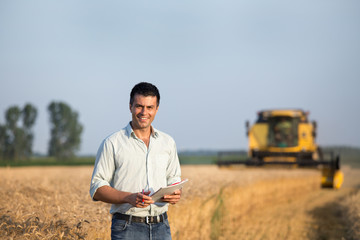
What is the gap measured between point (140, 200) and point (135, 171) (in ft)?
0.98

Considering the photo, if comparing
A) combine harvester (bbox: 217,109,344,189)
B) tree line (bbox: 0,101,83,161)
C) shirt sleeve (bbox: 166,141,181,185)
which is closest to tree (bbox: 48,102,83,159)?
tree line (bbox: 0,101,83,161)

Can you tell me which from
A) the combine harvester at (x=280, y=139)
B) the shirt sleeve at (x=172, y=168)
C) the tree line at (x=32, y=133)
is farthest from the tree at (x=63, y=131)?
the shirt sleeve at (x=172, y=168)

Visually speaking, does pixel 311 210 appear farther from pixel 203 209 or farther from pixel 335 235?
pixel 203 209

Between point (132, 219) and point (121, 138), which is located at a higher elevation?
point (121, 138)

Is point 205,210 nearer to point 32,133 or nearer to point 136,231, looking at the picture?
point 136,231

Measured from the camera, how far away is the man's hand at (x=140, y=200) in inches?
103

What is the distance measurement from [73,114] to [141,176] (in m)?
64.9

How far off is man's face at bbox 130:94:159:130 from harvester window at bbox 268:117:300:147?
1686 centimetres

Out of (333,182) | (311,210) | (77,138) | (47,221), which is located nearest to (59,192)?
(47,221)

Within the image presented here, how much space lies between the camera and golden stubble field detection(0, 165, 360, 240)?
397 cm

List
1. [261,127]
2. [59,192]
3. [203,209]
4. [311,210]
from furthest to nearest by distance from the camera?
[261,127]
[311,210]
[203,209]
[59,192]

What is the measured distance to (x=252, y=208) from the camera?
→ 11750mm

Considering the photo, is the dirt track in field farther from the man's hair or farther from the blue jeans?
the man's hair

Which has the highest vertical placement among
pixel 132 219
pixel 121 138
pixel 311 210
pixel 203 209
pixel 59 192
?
pixel 121 138
